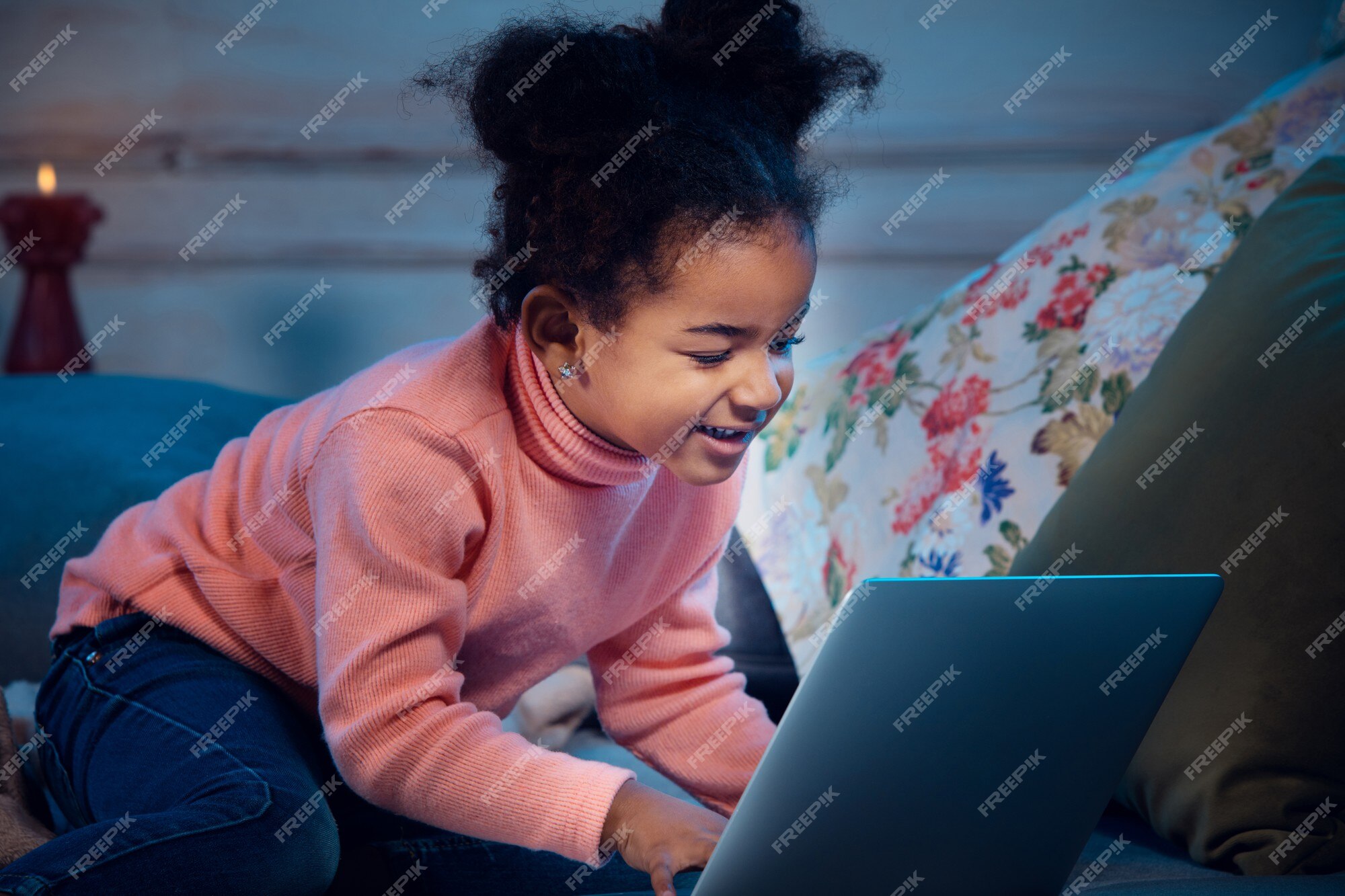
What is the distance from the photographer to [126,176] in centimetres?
180

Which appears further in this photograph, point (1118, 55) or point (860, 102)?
point (1118, 55)

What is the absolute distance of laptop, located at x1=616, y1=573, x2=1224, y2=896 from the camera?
1.79ft

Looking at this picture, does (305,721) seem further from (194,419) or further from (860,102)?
(860,102)

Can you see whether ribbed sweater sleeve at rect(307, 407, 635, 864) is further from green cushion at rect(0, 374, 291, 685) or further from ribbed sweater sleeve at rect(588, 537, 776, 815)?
green cushion at rect(0, 374, 291, 685)

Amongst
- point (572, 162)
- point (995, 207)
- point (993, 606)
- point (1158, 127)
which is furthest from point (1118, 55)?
point (993, 606)

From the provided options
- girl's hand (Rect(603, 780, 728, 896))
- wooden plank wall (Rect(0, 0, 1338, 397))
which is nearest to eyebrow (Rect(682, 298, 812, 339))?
girl's hand (Rect(603, 780, 728, 896))

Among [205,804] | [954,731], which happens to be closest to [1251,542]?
[954,731]

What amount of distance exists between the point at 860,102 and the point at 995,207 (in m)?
0.86

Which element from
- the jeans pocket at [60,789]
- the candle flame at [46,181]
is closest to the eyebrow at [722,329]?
the jeans pocket at [60,789]

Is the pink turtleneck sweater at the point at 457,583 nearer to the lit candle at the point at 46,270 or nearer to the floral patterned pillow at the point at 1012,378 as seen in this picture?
the floral patterned pillow at the point at 1012,378

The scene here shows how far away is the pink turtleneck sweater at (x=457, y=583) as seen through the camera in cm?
72

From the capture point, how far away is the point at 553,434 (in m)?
0.83

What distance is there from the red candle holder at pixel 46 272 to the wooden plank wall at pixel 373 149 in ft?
0.44

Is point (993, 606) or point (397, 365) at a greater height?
point (993, 606)
